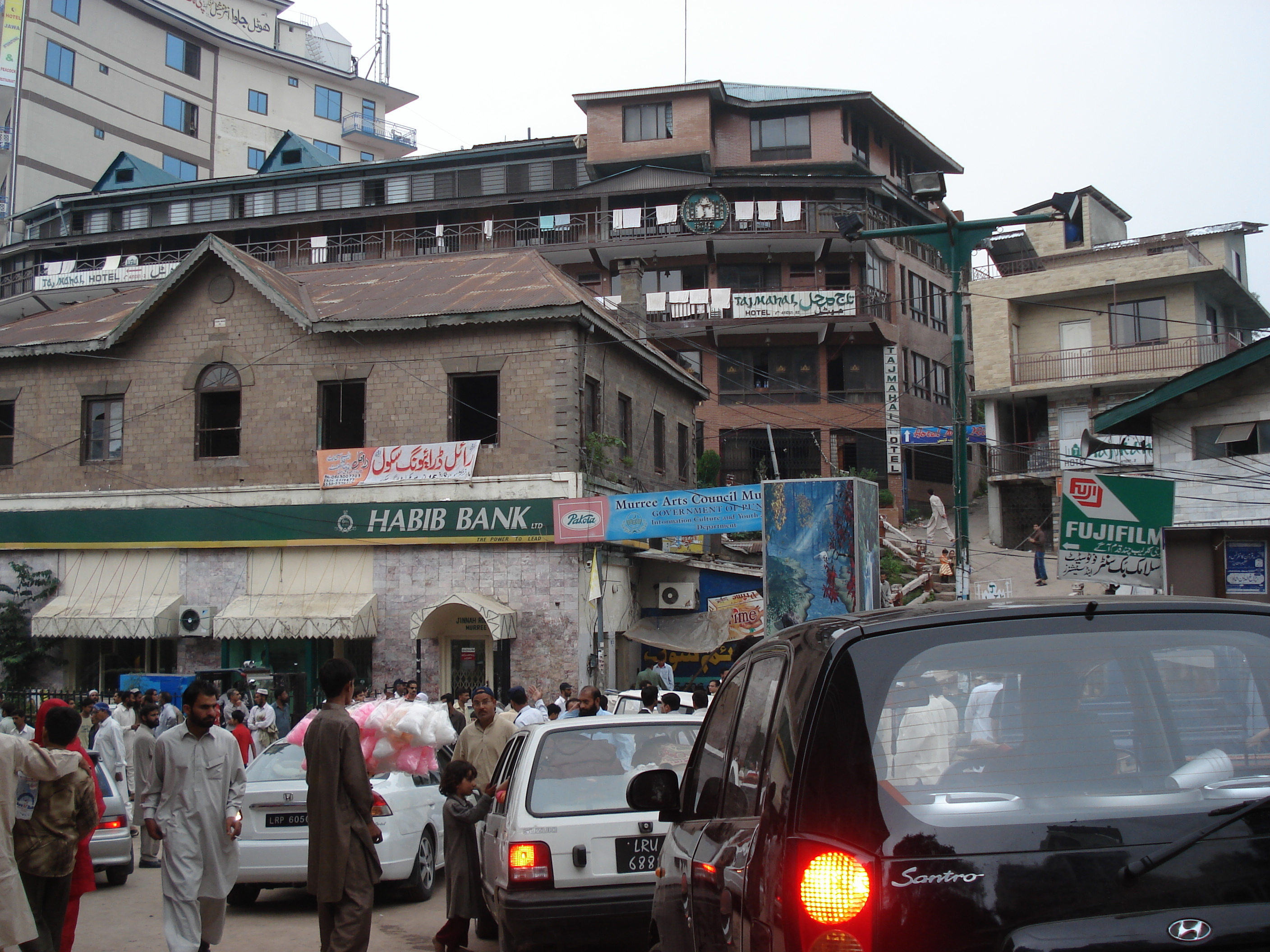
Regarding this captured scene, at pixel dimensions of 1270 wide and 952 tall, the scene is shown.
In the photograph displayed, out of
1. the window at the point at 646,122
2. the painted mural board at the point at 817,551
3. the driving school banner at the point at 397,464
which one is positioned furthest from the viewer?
the window at the point at 646,122

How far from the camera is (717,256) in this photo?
45625 millimetres

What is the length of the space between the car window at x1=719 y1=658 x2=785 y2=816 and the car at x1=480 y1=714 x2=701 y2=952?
263cm

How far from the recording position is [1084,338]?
130 feet

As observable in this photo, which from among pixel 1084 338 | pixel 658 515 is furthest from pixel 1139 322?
pixel 658 515

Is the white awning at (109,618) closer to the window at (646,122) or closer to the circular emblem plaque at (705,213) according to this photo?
the circular emblem plaque at (705,213)

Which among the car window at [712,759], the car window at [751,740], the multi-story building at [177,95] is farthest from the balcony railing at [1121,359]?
the multi-story building at [177,95]

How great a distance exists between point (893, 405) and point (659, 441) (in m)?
17.1

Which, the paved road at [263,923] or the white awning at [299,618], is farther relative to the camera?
the white awning at [299,618]

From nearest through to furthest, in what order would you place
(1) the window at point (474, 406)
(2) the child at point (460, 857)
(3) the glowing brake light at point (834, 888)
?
(3) the glowing brake light at point (834, 888), (2) the child at point (460, 857), (1) the window at point (474, 406)

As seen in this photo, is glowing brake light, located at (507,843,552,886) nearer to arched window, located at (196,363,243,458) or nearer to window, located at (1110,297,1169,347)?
arched window, located at (196,363,243,458)

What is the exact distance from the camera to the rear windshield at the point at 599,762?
7186mm

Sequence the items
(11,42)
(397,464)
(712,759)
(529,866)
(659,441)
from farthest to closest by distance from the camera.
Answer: (11,42)
(659,441)
(397,464)
(529,866)
(712,759)

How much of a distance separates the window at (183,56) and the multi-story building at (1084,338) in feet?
157

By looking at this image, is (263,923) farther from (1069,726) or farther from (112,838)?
(1069,726)
